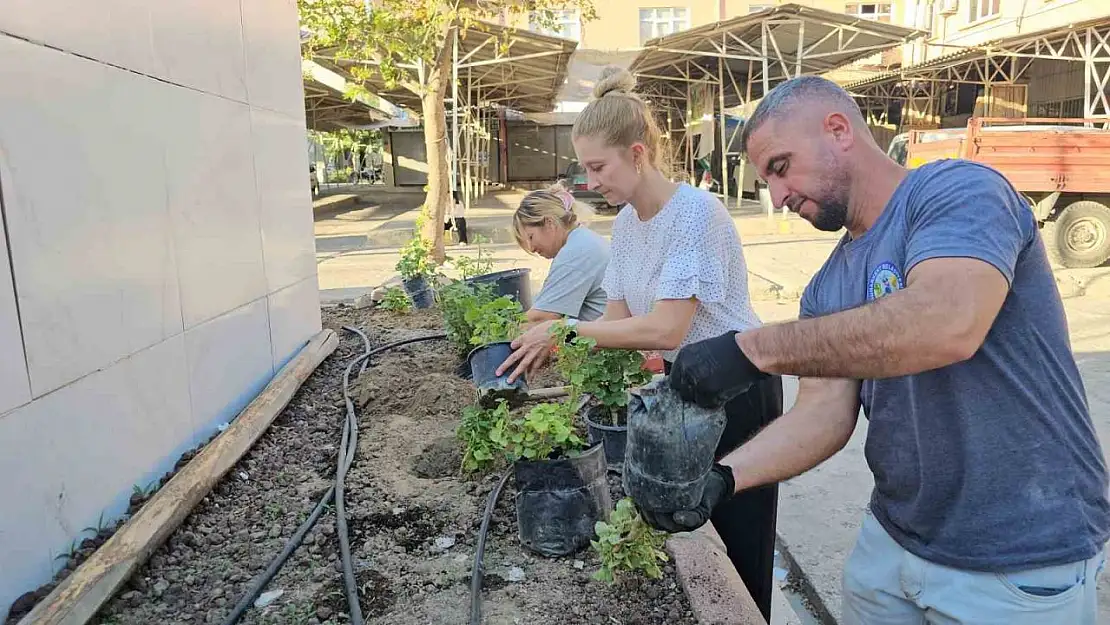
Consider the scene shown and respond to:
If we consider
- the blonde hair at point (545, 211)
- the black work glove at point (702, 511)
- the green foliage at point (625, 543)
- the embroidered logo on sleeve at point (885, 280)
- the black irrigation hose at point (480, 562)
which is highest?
the blonde hair at point (545, 211)

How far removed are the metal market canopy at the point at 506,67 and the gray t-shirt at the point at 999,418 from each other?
380 inches

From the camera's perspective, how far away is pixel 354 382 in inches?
193

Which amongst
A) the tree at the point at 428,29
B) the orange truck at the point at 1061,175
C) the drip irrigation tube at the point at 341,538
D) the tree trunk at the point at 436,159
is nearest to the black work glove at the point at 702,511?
the drip irrigation tube at the point at 341,538

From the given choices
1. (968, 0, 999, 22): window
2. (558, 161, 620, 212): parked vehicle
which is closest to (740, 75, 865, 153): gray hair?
(558, 161, 620, 212): parked vehicle

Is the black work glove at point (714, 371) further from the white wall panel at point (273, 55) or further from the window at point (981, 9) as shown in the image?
the window at point (981, 9)

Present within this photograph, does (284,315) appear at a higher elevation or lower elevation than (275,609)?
higher

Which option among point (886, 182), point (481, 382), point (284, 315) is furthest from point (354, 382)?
point (886, 182)

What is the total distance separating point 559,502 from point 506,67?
16.6 metres

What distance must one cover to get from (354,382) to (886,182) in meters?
3.96

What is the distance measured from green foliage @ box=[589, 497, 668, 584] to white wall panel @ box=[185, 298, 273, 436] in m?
2.15

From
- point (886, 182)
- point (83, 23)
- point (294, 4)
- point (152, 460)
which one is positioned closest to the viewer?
point (886, 182)

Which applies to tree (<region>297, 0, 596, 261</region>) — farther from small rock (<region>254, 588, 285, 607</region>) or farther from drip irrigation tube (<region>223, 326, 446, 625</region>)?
small rock (<region>254, 588, 285, 607</region>)

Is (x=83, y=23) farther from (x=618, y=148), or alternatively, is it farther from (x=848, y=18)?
(x=848, y=18)

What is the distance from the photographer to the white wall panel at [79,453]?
7.29 feet
